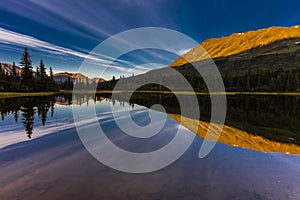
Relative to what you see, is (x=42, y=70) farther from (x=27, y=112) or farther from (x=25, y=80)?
(x=27, y=112)

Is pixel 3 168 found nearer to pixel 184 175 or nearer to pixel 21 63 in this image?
pixel 184 175

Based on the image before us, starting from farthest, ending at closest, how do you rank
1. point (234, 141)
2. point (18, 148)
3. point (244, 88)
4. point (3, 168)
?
point (244, 88)
point (234, 141)
point (18, 148)
point (3, 168)

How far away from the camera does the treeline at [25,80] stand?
81.7 m

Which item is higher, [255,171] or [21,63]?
[21,63]

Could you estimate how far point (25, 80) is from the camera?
91.4m

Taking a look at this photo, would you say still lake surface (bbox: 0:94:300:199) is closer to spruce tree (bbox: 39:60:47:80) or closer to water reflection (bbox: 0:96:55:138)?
water reflection (bbox: 0:96:55:138)

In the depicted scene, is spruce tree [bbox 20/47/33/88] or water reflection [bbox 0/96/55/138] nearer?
water reflection [bbox 0/96/55/138]

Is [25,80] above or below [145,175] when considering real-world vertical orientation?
above

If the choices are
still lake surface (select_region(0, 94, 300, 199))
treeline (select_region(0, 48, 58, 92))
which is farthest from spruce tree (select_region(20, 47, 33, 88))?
still lake surface (select_region(0, 94, 300, 199))

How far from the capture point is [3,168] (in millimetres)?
10625

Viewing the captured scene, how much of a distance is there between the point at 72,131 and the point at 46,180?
11.6m

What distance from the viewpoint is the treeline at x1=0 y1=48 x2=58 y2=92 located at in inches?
3216

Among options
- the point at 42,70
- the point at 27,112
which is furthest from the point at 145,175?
the point at 42,70

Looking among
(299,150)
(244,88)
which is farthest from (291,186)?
(244,88)
